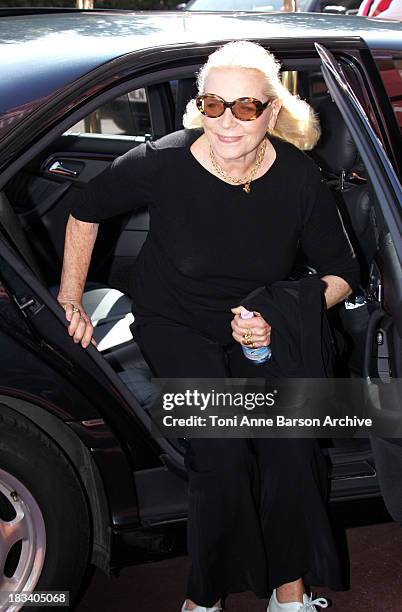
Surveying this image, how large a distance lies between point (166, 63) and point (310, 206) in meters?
0.51

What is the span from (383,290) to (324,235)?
0.30 m

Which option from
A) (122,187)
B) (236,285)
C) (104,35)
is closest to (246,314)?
(236,285)

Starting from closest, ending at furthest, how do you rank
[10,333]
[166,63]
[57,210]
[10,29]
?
[10,333], [166,63], [10,29], [57,210]

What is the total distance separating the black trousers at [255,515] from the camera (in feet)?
7.83

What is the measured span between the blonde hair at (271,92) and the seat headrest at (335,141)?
350mm

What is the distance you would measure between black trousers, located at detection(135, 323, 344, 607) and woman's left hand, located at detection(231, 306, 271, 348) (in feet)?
0.62

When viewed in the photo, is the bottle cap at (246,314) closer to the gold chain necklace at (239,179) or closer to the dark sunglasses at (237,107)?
the gold chain necklace at (239,179)

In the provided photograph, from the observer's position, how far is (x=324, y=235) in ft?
8.24

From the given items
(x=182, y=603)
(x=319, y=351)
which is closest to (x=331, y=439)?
(x=319, y=351)

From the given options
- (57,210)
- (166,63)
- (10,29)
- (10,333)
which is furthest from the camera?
(57,210)

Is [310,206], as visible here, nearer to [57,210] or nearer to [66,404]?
[66,404]

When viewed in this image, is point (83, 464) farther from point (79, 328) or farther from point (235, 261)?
point (235, 261)

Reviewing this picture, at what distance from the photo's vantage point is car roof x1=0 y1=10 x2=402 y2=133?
7.47 feet

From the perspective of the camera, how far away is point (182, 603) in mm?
2721
